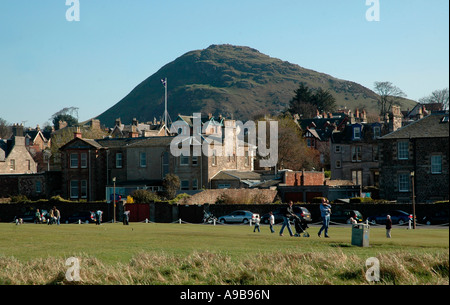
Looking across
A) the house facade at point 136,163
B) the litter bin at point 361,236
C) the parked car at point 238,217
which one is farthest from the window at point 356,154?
the litter bin at point 361,236

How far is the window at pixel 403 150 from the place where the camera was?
212 ft

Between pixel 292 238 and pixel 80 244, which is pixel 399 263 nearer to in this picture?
pixel 292 238

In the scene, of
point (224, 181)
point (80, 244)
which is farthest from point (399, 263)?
point (224, 181)

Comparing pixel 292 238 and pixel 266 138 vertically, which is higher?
pixel 266 138

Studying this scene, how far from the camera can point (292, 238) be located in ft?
112

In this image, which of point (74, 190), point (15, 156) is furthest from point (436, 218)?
point (15, 156)

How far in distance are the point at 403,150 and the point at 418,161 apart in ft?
6.36

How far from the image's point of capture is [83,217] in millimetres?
61531

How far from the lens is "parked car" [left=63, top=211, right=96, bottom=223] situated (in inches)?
2409

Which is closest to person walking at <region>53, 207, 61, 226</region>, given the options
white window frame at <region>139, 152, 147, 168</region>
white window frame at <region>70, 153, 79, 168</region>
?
white window frame at <region>139, 152, 147, 168</region>

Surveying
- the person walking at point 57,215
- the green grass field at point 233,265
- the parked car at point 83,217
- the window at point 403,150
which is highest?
the window at point 403,150

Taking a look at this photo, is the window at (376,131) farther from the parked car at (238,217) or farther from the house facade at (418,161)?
the parked car at (238,217)

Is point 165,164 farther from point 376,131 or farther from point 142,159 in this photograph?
point 376,131
